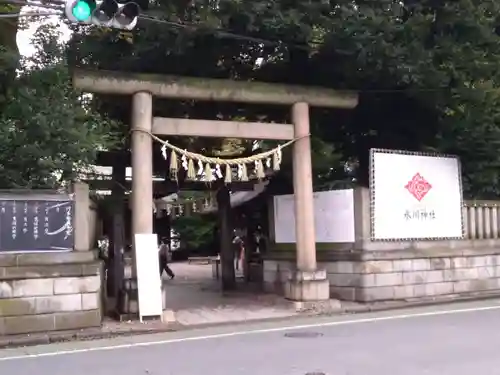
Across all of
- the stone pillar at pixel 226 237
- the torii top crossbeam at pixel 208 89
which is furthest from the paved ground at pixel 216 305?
the torii top crossbeam at pixel 208 89

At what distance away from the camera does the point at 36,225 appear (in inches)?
482

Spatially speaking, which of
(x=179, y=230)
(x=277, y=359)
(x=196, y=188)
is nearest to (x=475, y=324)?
(x=277, y=359)

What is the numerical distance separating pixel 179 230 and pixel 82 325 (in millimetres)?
26182

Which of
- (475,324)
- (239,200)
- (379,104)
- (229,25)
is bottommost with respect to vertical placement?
(475,324)

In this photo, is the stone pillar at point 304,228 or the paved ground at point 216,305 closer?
the paved ground at point 216,305

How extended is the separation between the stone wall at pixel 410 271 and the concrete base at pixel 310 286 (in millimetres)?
960

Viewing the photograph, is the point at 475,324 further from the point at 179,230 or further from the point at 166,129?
the point at 179,230

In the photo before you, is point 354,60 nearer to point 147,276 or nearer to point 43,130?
point 147,276

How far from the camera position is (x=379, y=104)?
734 inches

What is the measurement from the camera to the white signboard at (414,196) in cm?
1603

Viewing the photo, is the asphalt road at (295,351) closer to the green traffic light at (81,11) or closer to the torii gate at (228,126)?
the torii gate at (228,126)

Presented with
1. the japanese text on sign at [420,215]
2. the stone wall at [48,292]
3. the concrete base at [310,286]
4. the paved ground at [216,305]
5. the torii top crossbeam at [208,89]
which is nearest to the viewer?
the stone wall at [48,292]

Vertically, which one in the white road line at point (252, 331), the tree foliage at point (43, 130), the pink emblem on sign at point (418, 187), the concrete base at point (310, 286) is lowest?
the white road line at point (252, 331)

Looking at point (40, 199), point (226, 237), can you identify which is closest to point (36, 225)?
point (40, 199)
